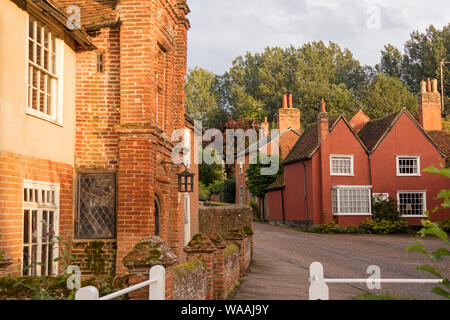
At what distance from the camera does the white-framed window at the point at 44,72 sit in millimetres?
9475

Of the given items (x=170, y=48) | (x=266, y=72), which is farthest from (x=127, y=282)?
(x=266, y=72)

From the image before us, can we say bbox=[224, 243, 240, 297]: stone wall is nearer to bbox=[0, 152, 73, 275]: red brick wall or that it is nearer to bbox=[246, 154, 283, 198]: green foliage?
bbox=[0, 152, 73, 275]: red brick wall

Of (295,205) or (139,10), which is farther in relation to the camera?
(295,205)

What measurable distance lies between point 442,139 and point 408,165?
5.31m

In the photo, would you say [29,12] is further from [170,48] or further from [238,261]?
[238,261]

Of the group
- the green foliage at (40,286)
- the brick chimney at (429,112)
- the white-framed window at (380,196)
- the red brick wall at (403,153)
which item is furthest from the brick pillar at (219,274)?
the brick chimney at (429,112)

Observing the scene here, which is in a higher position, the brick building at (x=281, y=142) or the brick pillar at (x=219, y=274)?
the brick building at (x=281, y=142)

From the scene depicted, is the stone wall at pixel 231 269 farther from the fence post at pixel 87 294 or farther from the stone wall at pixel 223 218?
the stone wall at pixel 223 218

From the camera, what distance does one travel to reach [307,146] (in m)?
38.1

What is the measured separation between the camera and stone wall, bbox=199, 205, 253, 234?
25.1 metres

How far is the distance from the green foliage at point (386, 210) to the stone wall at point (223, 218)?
12850 millimetres

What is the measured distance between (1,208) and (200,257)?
158 inches

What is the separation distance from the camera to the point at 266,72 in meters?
80.9

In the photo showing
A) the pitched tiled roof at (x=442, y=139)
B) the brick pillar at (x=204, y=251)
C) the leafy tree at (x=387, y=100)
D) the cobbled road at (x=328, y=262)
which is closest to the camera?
the brick pillar at (x=204, y=251)
